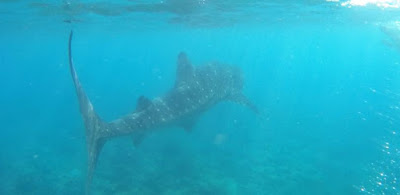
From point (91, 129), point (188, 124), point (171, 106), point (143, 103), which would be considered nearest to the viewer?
point (91, 129)

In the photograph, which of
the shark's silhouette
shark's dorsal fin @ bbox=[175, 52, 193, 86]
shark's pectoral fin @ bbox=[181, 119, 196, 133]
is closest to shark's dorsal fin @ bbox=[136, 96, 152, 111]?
the shark's silhouette

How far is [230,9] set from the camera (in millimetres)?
29812

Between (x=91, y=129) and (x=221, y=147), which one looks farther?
(x=221, y=147)

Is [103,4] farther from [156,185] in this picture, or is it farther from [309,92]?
[309,92]

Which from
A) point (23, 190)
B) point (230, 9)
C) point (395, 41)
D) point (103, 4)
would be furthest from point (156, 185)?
point (395, 41)

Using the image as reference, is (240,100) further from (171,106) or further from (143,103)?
(143,103)

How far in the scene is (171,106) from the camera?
13602 mm

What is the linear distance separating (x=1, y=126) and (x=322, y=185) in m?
25.0

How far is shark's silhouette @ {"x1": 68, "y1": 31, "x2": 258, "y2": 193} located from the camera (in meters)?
9.46

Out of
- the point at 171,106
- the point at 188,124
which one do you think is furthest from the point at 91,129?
the point at 188,124

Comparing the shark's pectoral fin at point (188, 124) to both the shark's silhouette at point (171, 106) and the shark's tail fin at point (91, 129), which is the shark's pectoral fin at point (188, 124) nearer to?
the shark's silhouette at point (171, 106)

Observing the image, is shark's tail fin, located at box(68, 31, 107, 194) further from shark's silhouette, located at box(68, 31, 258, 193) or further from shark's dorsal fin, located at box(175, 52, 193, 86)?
shark's dorsal fin, located at box(175, 52, 193, 86)

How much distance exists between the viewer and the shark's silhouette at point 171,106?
946 centimetres

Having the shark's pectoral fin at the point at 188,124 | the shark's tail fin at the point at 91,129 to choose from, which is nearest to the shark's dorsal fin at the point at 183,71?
the shark's pectoral fin at the point at 188,124
